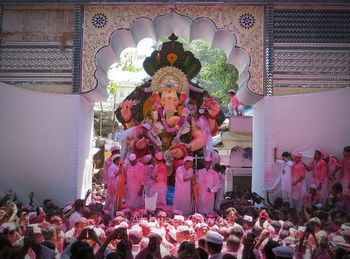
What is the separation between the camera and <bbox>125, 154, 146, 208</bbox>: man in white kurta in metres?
10.1

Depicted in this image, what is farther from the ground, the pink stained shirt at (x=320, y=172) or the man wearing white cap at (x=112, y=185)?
the pink stained shirt at (x=320, y=172)

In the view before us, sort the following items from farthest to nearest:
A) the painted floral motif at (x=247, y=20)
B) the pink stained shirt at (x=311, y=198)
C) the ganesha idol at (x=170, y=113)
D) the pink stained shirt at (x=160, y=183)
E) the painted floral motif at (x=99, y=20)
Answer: the ganesha idol at (x=170, y=113), the painted floral motif at (x=99, y=20), the painted floral motif at (x=247, y=20), the pink stained shirt at (x=160, y=183), the pink stained shirt at (x=311, y=198)

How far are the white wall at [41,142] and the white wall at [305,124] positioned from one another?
13.1ft

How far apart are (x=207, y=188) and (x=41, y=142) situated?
3580 mm

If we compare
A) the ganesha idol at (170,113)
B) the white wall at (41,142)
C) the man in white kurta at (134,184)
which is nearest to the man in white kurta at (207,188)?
the ganesha idol at (170,113)

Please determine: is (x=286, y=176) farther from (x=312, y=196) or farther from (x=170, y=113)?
(x=170, y=113)

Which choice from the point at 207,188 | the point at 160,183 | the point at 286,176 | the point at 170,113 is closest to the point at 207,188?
the point at 207,188

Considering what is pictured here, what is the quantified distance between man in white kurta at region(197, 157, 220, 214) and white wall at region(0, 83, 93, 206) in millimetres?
2624

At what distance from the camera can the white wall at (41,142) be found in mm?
10445

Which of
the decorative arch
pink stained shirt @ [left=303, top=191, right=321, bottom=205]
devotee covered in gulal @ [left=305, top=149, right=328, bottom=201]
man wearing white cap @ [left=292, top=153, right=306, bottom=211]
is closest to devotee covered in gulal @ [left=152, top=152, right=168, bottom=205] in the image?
the decorative arch

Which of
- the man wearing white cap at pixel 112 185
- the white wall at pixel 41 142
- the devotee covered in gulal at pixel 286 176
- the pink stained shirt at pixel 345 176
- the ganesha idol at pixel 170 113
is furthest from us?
the ganesha idol at pixel 170 113

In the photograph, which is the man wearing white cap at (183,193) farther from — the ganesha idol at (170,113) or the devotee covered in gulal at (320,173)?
the devotee covered in gulal at (320,173)

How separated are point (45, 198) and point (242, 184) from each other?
7.37 metres

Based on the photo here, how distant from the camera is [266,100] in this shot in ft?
35.0
